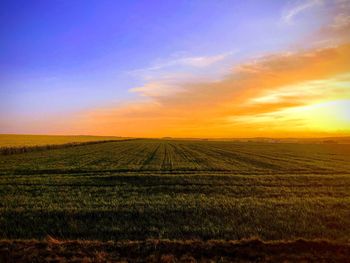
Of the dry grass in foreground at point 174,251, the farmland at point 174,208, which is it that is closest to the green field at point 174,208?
the farmland at point 174,208

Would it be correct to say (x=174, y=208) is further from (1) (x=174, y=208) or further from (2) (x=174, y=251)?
(2) (x=174, y=251)

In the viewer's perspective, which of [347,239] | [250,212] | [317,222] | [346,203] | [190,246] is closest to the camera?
[190,246]

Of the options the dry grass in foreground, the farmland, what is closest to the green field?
the farmland

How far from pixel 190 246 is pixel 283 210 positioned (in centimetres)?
591

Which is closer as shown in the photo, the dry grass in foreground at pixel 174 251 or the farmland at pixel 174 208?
the dry grass in foreground at pixel 174 251

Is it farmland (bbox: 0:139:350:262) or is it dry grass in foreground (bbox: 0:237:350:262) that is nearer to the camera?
dry grass in foreground (bbox: 0:237:350:262)

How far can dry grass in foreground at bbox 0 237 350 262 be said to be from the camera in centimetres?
716

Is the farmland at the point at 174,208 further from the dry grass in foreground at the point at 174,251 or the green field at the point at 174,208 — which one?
the dry grass in foreground at the point at 174,251

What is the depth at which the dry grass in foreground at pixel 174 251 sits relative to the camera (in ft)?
23.5

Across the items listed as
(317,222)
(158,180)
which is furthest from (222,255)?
(158,180)

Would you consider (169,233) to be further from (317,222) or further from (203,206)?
(317,222)

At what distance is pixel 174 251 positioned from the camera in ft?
25.1

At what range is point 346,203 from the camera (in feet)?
45.6

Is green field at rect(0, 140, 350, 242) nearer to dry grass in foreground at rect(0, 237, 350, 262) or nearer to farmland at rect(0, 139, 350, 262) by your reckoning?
farmland at rect(0, 139, 350, 262)
